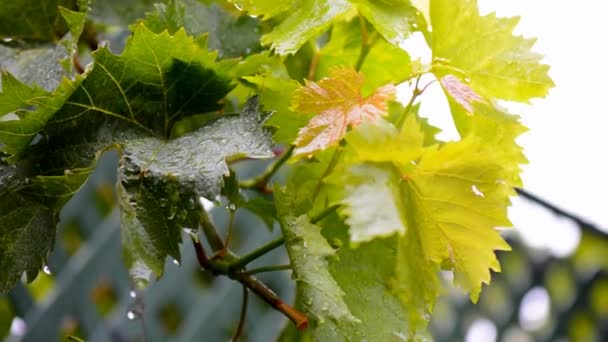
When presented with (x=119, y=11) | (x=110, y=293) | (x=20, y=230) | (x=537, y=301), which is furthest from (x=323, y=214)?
(x=537, y=301)

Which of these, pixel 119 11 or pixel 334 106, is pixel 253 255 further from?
pixel 119 11

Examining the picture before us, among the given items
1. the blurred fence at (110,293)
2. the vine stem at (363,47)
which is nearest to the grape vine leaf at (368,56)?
the vine stem at (363,47)

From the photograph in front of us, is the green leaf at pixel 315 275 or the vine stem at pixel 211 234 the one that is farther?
the vine stem at pixel 211 234

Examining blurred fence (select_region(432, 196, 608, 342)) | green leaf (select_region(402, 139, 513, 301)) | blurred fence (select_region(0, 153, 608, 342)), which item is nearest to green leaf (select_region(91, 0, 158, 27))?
green leaf (select_region(402, 139, 513, 301))

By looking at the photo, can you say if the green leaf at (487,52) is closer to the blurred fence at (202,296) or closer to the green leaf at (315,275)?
the green leaf at (315,275)

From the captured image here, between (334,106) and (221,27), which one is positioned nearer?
(334,106)
